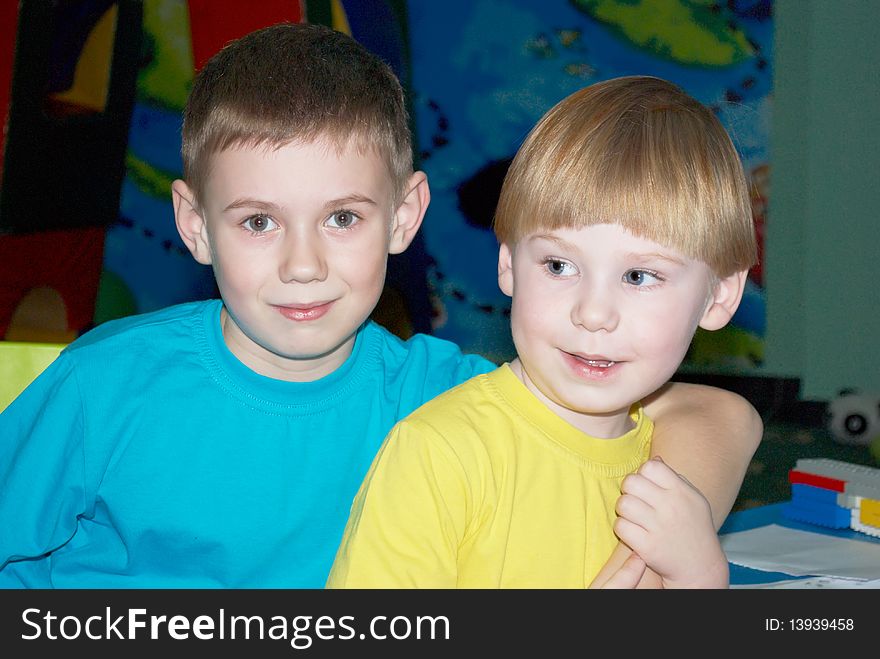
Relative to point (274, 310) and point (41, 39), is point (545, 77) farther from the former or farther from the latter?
point (274, 310)

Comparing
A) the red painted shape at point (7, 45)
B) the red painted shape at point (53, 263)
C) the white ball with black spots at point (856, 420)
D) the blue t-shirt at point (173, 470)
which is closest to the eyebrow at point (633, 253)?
the blue t-shirt at point (173, 470)

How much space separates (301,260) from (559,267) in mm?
271

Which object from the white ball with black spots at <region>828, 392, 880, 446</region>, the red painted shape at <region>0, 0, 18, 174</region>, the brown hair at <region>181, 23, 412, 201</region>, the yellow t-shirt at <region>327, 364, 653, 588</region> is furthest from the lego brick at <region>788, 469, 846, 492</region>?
the red painted shape at <region>0, 0, 18, 174</region>

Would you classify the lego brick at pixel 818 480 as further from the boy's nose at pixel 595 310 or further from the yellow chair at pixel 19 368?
the yellow chair at pixel 19 368

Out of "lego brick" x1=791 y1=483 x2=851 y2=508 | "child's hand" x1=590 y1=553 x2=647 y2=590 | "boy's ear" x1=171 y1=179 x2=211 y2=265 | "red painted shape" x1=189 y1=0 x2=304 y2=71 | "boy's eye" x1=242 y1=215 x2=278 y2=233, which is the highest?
"red painted shape" x1=189 y1=0 x2=304 y2=71

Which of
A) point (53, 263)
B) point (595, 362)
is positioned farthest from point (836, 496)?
point (53, 263)

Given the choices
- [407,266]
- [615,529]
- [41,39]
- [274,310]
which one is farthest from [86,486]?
[41,39]

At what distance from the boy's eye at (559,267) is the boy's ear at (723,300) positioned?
0.58 ft

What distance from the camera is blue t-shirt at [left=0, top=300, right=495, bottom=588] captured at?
1.21 meters

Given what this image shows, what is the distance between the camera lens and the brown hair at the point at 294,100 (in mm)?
1160

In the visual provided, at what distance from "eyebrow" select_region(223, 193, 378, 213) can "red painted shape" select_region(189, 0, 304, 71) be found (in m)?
3.30

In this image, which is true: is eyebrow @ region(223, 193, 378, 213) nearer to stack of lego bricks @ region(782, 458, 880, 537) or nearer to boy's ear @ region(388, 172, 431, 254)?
boy's ear @ region(388, 172, 431, 254)
